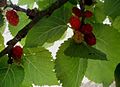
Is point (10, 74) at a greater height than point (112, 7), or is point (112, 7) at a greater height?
point (112, 7)

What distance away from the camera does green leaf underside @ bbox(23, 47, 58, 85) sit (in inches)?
30.3

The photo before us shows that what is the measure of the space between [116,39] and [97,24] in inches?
2.0

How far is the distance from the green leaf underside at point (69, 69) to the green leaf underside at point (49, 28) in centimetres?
3

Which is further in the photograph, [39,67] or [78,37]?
[39,67]

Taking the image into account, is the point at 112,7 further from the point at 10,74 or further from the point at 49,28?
the point at 10,74

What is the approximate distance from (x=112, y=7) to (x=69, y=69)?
6.3 inches

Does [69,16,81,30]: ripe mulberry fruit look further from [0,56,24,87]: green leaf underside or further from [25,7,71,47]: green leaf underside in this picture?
[0,56,24,87]: green leaf underside

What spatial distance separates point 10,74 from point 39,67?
0.08 m

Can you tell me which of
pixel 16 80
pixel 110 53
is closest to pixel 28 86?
pixel 16 80

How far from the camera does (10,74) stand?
2.43 ft

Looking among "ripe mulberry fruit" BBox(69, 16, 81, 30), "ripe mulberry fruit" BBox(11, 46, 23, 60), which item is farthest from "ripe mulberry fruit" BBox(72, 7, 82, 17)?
"ripe mulberry fruit" BBox(11, 46, 23, 60)

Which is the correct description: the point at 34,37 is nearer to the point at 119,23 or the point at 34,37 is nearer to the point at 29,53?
the point at 29,53

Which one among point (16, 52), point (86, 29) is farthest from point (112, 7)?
point (16, 52)

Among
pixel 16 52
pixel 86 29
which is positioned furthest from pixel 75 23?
pixel 16 52
